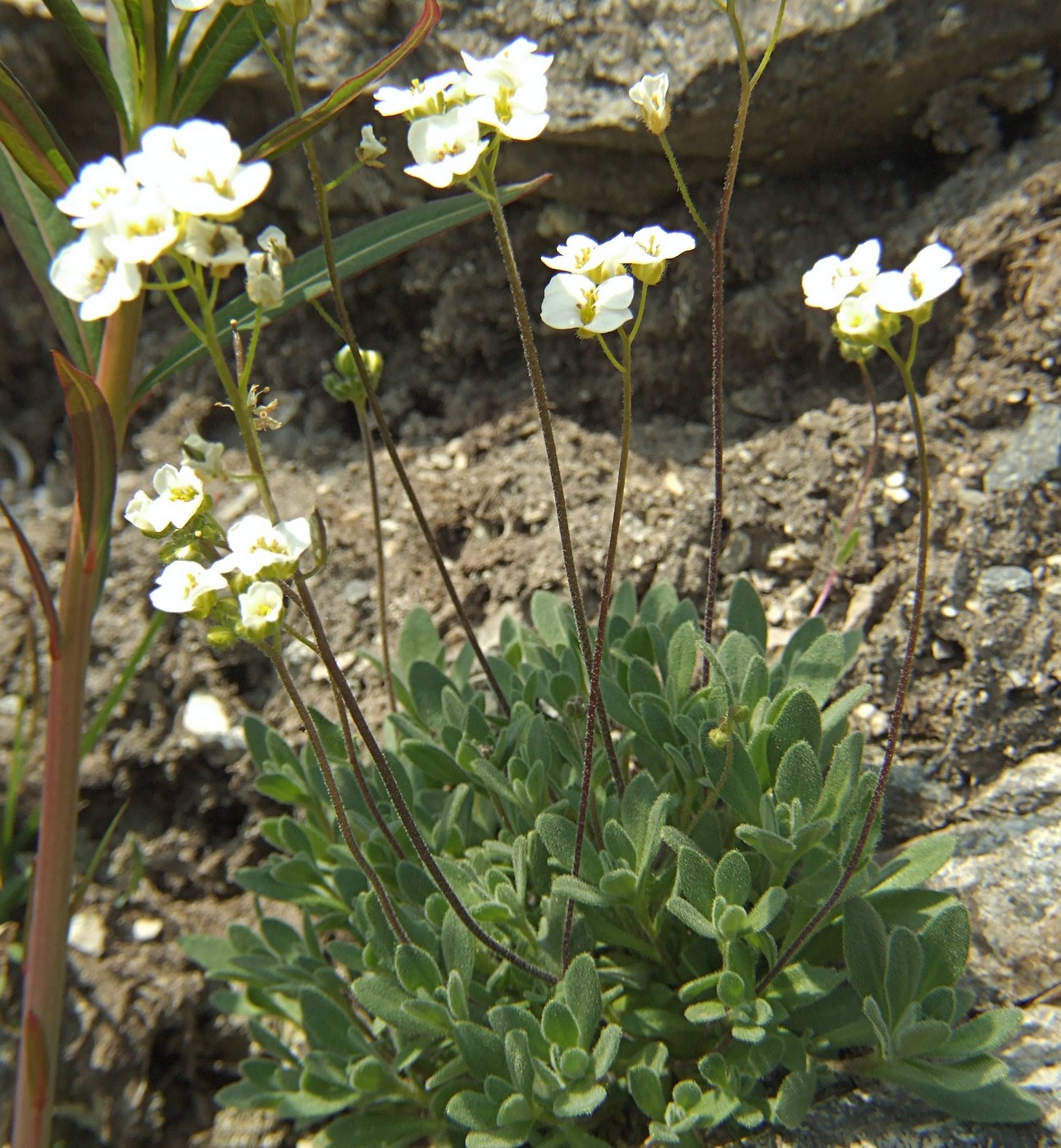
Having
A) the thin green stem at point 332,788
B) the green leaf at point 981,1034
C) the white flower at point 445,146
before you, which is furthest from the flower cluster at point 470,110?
the green leaf at point 981,1034

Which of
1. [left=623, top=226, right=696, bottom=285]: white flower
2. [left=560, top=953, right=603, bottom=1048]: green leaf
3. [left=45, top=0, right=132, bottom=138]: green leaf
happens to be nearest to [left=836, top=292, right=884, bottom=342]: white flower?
[left=623, top=226, right=696, bottom=285]: white flower

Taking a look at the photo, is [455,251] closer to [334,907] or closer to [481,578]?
[481,578]

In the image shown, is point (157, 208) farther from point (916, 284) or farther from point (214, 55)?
point (916, 284)

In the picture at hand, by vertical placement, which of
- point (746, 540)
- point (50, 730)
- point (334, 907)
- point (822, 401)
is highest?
point (822, 401)

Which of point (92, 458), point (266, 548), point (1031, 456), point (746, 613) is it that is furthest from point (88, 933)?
point (1031, 456)

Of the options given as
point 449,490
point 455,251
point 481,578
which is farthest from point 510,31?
point 481,578
